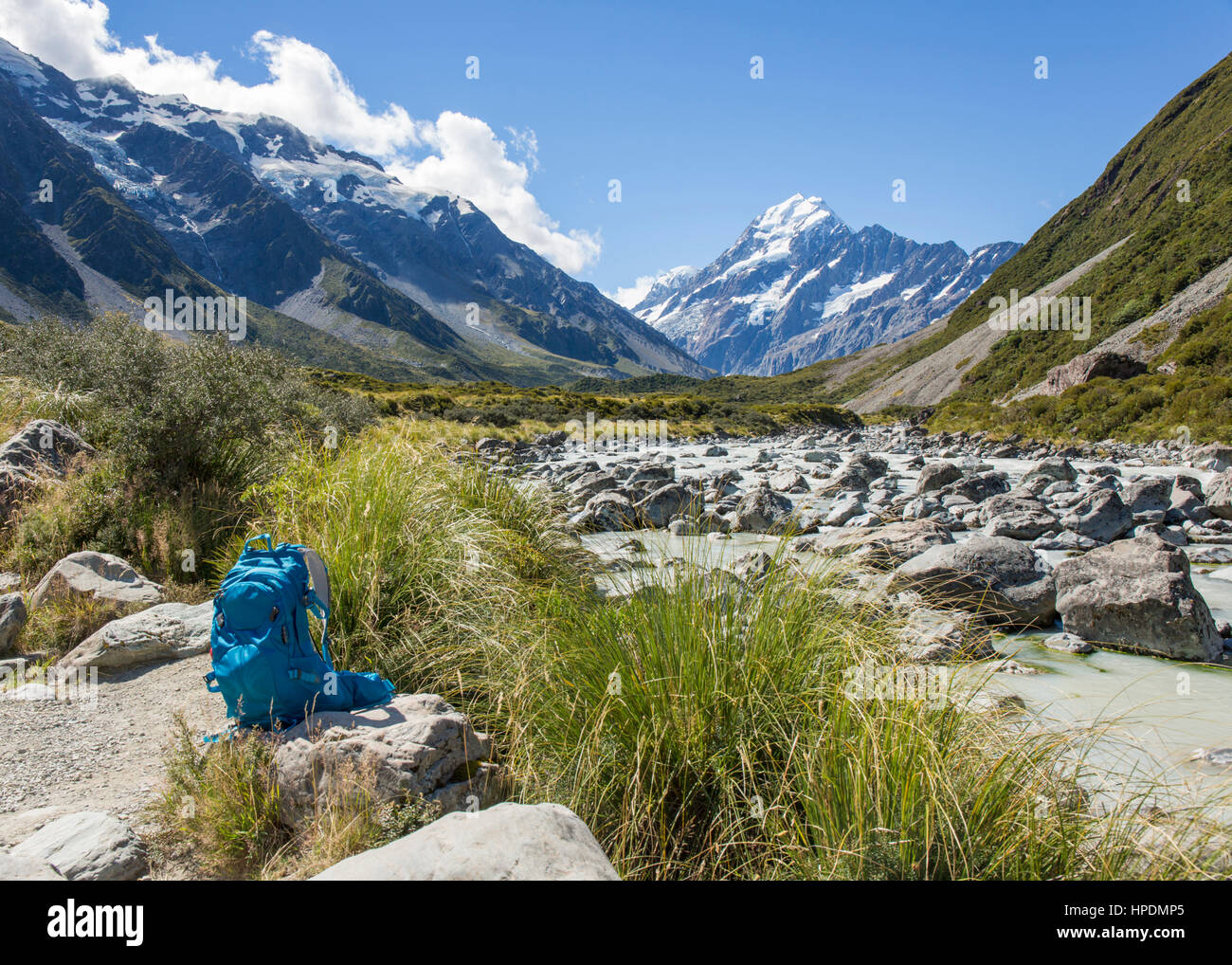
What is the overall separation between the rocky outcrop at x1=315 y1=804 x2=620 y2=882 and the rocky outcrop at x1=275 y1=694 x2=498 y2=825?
2.74 feet

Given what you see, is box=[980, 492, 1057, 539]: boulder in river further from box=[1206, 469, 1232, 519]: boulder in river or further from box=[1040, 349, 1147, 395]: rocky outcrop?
box=[1040, 349, 1147, 395]: rocky outcrop

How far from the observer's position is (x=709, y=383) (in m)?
117

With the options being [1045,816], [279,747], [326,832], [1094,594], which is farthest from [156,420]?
[1094,594]

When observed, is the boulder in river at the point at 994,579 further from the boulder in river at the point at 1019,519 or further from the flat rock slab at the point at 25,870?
the flat rock slab at the point at 25,870

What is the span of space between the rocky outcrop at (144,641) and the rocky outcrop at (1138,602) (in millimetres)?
7662

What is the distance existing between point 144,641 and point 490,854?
4.08 metres

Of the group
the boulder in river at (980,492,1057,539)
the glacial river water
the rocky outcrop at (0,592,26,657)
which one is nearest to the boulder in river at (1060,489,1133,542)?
the boulder in river at (980,492,1057,539)

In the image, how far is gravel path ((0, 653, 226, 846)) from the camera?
3055 mm

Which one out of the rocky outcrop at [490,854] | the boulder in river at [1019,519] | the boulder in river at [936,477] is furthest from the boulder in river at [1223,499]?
the rocky outcrop at [490,854]

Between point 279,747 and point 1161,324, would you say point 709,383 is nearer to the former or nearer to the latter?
point 1161,324

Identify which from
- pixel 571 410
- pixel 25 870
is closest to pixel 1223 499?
pixel 25 870

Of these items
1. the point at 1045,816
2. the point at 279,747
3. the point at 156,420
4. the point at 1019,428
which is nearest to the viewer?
the point at 1045,816
